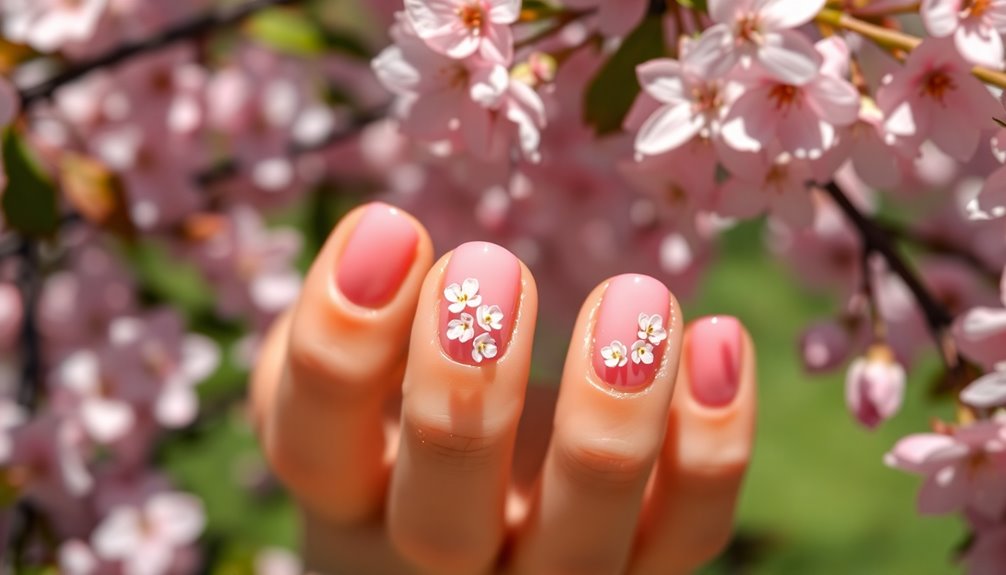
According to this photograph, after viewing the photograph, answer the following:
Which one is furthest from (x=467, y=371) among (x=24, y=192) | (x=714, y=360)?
(x=24, y=192)

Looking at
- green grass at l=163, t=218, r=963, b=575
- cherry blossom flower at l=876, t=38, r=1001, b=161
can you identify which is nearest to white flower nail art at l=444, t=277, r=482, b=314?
cherry blossom flower at l=876, t=38, r=1001, b=161

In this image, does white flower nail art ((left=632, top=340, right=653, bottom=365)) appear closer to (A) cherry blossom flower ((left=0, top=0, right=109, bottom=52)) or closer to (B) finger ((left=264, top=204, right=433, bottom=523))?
(B) finger ((left=264, top=204, right=433, bottom=523))

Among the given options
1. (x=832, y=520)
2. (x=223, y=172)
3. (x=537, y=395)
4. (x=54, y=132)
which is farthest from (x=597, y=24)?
(x=832, y=520)

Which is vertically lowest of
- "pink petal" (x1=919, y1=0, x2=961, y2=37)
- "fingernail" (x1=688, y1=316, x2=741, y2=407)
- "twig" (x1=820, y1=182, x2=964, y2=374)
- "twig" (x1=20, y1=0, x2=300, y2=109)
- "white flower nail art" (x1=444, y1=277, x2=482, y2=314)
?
"twig" (x1=820, y1=182, x2=964, y2=374)

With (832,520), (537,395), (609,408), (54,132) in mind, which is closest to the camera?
(609,408)

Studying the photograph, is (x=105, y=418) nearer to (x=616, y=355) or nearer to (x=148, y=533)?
(x=148, y=533)

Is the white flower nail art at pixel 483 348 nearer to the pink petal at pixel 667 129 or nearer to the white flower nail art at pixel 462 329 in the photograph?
the white flower nail art at pixel 462 329

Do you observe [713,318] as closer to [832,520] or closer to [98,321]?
[98,321]
